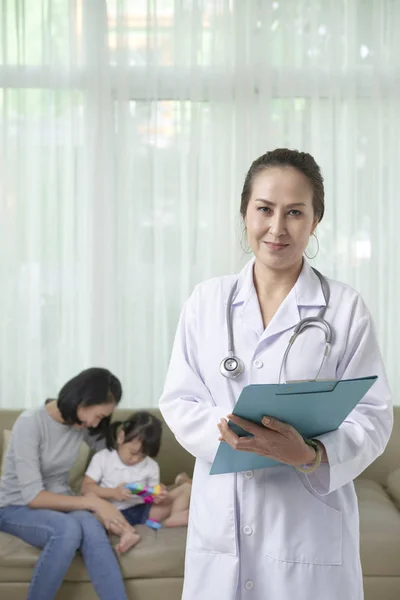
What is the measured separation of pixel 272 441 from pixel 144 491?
1.77 m

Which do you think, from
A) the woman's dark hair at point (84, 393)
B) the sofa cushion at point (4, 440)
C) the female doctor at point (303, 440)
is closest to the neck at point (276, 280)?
the female doctor at point (303, 440)

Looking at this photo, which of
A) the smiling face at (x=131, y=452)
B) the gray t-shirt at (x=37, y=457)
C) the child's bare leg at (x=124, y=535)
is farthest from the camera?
the smiling face at (x=131, y=452)

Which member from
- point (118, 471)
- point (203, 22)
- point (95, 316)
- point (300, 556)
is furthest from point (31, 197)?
Answer: point (300, 556)

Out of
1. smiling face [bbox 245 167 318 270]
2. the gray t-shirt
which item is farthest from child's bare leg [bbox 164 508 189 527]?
smiling face [bbox 245 167 318 270]

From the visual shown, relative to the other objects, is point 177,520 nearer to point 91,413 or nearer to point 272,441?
point 91,413

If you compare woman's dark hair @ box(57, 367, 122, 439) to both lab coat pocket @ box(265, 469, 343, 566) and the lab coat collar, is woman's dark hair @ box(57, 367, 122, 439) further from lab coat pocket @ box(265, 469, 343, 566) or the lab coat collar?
lab coat pocket @ box(265, 469, 343, 566)

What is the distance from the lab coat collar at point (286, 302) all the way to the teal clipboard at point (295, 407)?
24cm

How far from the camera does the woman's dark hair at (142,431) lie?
3.19m

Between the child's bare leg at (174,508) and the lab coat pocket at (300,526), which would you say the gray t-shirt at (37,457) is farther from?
the lab coat pocket at (300,526)

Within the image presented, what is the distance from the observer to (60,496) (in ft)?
9.75

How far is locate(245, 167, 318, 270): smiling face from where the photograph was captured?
63.5 inches

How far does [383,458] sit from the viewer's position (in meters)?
3.46

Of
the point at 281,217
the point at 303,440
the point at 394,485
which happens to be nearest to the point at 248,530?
the point at 303,440

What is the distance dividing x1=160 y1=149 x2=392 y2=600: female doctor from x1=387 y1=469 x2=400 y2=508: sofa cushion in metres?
1.72
